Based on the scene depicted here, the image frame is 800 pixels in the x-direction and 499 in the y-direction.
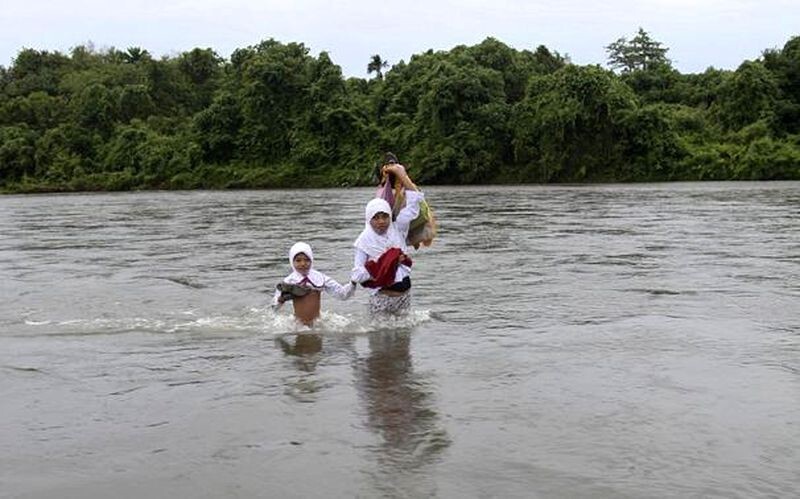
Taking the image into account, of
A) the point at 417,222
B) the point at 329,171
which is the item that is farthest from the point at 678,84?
the point at 417,222

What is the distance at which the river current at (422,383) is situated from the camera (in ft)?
13.8

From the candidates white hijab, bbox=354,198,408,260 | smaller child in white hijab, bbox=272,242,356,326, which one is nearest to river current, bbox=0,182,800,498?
smaller child in white hijab, bbox=272,242,356,326

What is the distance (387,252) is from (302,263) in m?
0.77

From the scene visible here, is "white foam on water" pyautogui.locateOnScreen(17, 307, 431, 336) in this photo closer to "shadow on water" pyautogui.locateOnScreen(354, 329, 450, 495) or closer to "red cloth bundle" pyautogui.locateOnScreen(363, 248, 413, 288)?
"red cloth bundle" pyautogui.locateOnScreen(363, 248, 413, 288)

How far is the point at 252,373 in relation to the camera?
Result: 637cm

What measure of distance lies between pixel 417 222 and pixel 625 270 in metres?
4.80

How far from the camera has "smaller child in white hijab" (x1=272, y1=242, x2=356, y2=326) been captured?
8.03m

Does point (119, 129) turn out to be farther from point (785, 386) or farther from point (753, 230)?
point (785, 386)

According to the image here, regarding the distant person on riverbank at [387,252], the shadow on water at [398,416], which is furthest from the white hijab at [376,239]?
the shadow on water at [398,416]

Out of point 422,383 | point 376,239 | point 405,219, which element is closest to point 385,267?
point 376,239

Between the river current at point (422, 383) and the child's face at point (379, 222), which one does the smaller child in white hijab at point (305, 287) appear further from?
the child's face at point (379, 222)

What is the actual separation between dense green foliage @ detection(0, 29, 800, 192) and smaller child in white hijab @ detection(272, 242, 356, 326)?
4560cm

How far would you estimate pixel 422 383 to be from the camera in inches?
234

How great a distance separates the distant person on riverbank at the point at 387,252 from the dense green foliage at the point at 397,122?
45.2 meters
